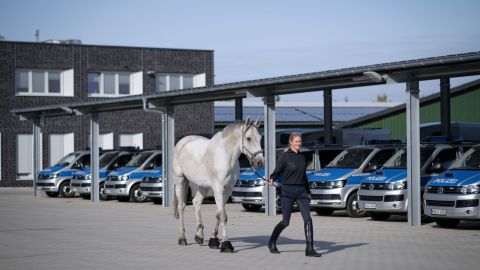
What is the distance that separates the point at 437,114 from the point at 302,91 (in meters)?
21.7

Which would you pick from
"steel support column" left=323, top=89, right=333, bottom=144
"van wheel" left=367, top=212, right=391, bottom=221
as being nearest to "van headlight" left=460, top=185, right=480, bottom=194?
"van wheel" left=367, top=212, right=391, bottom=221

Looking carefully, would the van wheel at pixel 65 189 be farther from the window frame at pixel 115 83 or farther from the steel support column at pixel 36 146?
the window frame at pixel 115 83

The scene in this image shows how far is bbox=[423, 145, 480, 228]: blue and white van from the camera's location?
1845cm

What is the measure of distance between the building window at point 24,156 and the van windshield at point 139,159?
17.9 m

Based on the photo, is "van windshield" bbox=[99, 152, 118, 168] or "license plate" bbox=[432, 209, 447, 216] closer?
"license plate" bbox=[432, 209, 447, 216]

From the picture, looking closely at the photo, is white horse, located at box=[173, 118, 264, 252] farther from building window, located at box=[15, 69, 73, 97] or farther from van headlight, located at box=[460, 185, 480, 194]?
building window, located at box=[15, 69, 73, 97]

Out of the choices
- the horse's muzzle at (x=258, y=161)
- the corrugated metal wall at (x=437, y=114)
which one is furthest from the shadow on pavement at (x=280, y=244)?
the corrugated metal wall at (x=437, y=114)

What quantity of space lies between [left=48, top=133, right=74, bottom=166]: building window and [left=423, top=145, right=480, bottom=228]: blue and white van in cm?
3362

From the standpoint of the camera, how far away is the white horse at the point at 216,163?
48.4ft

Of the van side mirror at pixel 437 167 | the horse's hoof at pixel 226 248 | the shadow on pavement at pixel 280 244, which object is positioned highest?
the van side mirror at pixel 437 167

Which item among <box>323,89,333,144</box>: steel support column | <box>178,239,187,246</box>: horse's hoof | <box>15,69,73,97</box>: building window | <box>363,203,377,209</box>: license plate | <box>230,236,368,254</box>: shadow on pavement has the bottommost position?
<box>230,236,368,254</box>: shadow on pavement

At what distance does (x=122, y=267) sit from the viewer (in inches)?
497

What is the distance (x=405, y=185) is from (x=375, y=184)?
742 millimetres

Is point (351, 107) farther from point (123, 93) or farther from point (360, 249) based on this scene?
point (360, 249)
